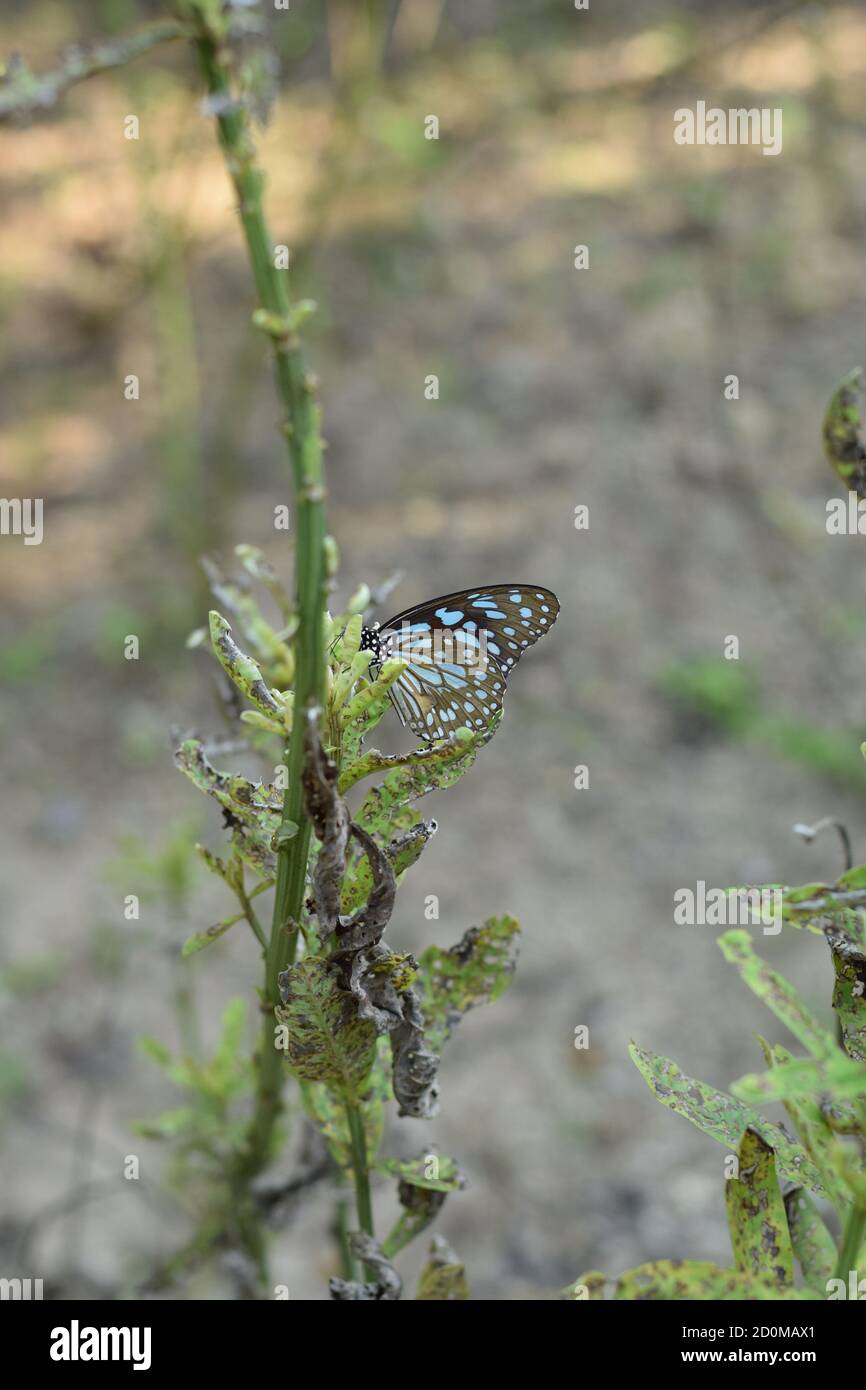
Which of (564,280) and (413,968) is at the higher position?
(564,280)

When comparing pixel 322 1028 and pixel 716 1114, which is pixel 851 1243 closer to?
pixel 716 1114

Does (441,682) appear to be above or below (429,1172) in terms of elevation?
above

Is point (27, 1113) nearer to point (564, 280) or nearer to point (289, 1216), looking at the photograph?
point (289, 1216)

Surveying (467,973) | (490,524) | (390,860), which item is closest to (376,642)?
(467,973)

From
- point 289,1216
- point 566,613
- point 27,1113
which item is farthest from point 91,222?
point 289,1216

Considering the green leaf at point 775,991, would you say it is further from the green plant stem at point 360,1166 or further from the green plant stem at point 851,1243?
the green plant stem at point 360,1166

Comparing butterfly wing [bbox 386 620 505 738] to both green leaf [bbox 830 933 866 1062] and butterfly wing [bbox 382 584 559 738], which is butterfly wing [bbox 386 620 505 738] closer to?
butterfly wing [bbox 382 584 559 738]
